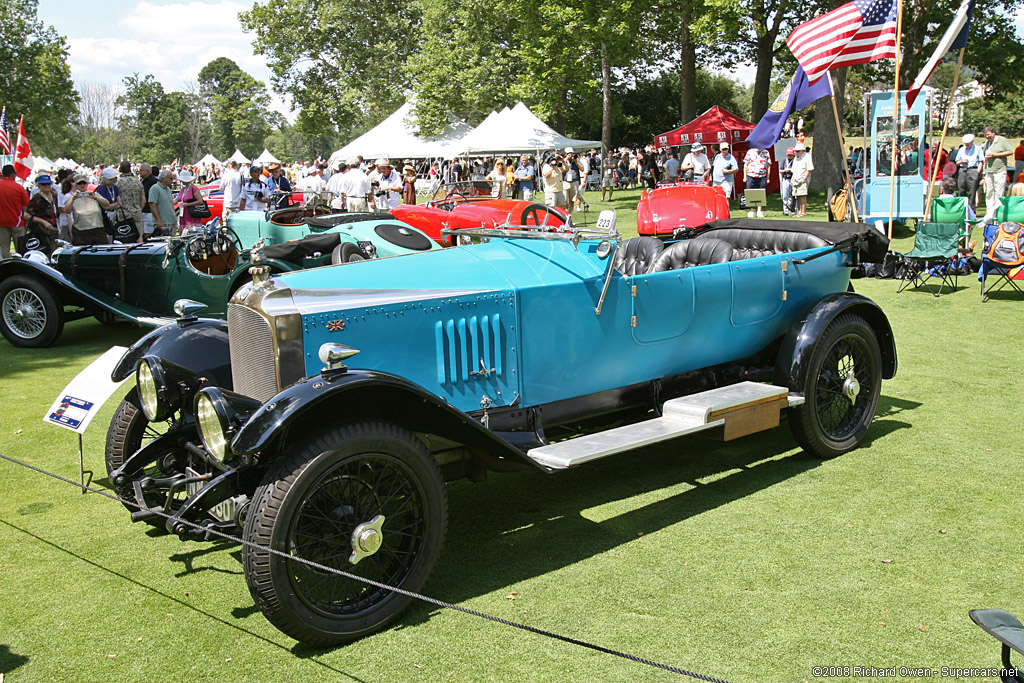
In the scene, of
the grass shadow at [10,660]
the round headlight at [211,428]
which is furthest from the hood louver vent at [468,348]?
the grass shadow at [10,660]

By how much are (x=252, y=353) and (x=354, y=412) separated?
666 millimetres

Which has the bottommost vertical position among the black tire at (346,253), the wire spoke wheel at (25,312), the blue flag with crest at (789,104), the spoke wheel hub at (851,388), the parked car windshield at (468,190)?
the spoke wheel hub at (851,388)

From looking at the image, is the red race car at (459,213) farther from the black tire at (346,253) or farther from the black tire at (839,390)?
the black tire at (839,390)

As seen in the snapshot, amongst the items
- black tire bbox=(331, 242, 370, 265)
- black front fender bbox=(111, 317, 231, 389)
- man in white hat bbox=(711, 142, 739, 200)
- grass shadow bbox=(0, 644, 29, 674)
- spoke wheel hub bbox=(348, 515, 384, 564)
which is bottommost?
grass shadow bbox=(0, 644, 29, 674)

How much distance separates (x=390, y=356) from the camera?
Result: 12.6ft

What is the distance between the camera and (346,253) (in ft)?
28.1

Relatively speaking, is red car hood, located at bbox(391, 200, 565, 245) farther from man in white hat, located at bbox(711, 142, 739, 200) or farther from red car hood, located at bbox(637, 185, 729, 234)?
man in white hat, located at bbox(711, 142, 739, 200)

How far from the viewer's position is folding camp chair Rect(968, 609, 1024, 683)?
1.74 m

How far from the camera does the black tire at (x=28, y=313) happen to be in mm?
9117

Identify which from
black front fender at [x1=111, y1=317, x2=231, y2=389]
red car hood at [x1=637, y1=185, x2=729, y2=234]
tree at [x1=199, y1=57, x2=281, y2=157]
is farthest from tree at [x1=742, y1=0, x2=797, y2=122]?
tree at [x1=199, y1=57, x2=281, y2=157]

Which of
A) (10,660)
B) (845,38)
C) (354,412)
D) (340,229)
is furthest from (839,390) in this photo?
(845,38)

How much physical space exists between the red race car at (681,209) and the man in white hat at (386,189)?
5664mm

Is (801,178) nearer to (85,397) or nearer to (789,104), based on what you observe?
(789,104)

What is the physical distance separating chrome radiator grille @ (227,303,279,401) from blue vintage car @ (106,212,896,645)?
1 cm
